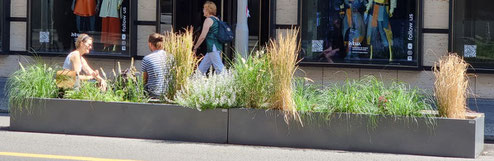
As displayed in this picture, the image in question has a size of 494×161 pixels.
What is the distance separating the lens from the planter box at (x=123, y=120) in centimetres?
996

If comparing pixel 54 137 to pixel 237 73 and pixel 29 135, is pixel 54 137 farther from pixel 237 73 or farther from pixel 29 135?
pixel 237 73

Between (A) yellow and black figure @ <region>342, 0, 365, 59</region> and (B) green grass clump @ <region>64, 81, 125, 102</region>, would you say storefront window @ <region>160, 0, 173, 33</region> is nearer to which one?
(A) yellow and black figure @ <region>342, 0, 365, 59</region>

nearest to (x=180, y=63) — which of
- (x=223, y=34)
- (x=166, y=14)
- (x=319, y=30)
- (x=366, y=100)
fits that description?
(x=366, y=100)

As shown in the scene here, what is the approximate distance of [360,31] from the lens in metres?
15.6

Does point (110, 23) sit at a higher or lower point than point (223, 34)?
higher

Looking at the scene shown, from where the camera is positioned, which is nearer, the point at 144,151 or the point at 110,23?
the point at 144,151

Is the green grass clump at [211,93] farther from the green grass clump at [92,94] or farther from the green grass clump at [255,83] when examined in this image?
the green grass clump at [92,94]

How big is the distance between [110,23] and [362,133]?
28.2 ft

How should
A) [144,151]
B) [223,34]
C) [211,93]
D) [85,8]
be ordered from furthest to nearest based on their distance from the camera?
[85,8], [223,34], [211,93], [144,151]

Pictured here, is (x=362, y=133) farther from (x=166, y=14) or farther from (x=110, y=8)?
(x=110, y=8)

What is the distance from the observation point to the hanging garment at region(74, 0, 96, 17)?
1712 centimetres

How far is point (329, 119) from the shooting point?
9484 mm

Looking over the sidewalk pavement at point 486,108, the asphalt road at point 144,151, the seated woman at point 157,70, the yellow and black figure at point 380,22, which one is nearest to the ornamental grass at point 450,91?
the asphalt road at point 144,151

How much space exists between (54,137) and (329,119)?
10.3 feet
